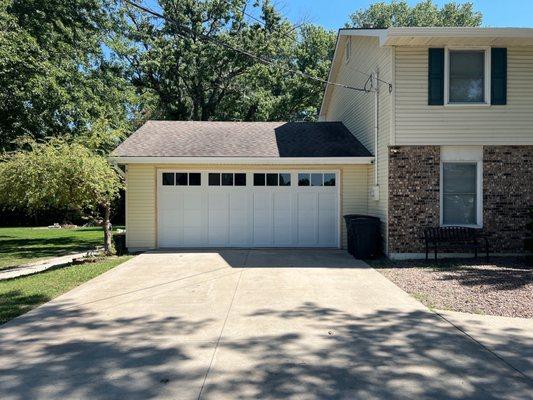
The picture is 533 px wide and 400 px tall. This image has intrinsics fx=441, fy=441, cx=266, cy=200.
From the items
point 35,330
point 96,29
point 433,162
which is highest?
point 96,29

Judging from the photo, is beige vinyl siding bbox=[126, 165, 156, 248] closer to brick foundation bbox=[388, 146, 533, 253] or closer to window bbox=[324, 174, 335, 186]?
window bbox=[324, 174, 335, 186]

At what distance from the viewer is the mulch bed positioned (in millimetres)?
6566

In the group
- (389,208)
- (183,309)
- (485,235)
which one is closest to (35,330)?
(183,309)

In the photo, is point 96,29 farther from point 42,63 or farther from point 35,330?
point 35,330

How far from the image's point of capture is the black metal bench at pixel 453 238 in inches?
414

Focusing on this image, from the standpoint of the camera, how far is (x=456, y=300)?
6.89m

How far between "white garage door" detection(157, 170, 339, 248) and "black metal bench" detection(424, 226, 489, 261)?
10.1 feet

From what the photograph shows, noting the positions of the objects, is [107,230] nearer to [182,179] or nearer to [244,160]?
[182,179]

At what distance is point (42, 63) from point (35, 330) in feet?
49.1

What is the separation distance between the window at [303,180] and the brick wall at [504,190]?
474 cm

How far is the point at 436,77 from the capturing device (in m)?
10.7

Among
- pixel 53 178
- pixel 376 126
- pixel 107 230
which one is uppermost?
pixel 376 126

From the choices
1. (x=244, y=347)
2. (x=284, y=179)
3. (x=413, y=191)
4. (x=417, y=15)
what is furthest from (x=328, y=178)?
(x=417, y=15)

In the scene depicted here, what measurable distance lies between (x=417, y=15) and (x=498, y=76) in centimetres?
3418
